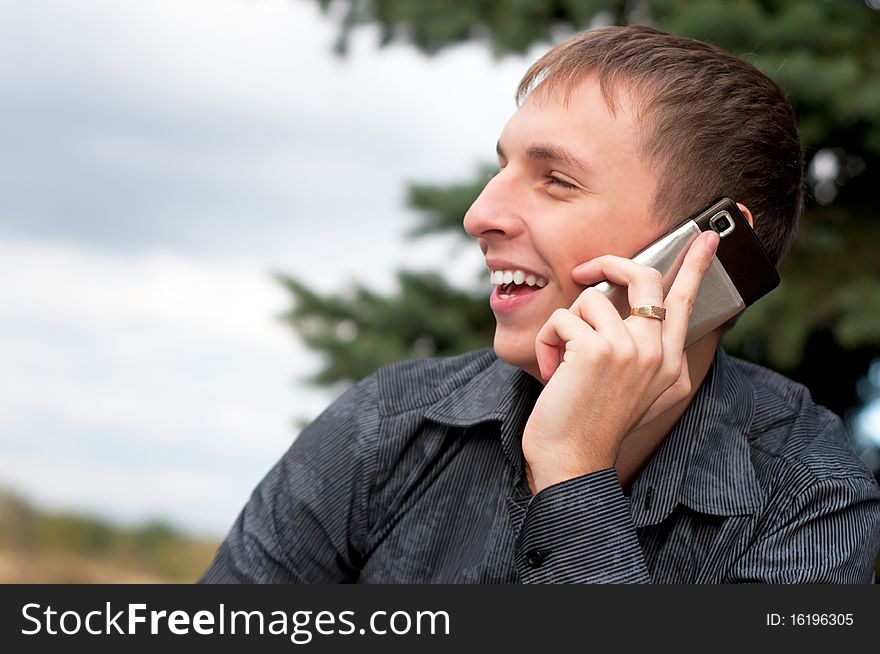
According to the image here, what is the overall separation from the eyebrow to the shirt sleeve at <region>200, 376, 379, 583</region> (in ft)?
1.91

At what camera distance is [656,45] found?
1.85 meters

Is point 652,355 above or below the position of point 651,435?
above

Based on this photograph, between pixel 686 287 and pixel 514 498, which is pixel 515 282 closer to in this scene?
pixel 686 287

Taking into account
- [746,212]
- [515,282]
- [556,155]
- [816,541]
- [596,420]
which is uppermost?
[556,155]

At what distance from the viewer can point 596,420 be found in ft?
5.20

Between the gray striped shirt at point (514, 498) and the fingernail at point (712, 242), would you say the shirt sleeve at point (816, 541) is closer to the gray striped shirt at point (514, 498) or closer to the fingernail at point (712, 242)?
the gray striped shirt at point (514, 498)

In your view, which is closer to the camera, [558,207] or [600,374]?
[600,374]

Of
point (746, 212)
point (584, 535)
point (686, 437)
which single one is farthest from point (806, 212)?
point (584, 535)

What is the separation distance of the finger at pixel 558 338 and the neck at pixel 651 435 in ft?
0.94

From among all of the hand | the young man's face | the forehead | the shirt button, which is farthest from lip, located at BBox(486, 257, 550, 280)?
the shirt button

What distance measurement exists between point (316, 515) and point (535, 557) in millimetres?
472

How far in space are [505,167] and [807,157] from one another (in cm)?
197

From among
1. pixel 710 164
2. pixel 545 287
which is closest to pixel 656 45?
pixel 710 164

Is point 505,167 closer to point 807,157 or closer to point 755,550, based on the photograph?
point 755,550
